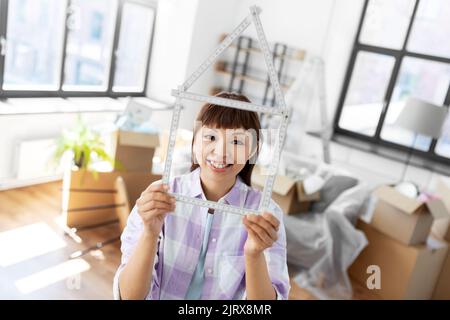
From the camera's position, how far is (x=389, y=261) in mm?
2389

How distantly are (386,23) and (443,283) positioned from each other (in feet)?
7.60

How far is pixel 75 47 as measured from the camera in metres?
3.33

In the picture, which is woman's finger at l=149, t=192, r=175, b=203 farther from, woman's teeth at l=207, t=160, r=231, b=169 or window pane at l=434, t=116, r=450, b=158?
window pane at l=434, t=116, r=450, b=158

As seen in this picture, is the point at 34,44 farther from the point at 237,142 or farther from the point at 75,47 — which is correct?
the point at 237,142

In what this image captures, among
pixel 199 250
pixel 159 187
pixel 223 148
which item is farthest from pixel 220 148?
pixel 199 250

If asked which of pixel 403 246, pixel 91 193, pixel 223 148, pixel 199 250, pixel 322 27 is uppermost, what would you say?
pixel 322 27

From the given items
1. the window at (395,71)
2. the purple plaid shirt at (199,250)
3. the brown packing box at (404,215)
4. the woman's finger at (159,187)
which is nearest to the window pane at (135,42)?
the window at (395,71)

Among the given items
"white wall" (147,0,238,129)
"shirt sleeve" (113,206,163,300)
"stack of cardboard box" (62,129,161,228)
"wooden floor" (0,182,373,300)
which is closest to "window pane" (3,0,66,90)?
"white wall" (147,0,238,129)

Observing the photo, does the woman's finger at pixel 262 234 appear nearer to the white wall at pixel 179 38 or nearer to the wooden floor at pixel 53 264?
the wooden floor at pixel 53 264

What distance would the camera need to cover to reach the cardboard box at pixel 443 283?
2443 millimetres

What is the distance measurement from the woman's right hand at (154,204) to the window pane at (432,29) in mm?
3560

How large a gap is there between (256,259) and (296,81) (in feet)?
10.5

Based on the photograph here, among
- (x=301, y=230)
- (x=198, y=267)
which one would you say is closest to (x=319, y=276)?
(x=301, y=230)

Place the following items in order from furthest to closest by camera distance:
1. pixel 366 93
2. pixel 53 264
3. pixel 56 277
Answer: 1. pixel 366 93
2. pixel 53 264
3. pixel 56 277
